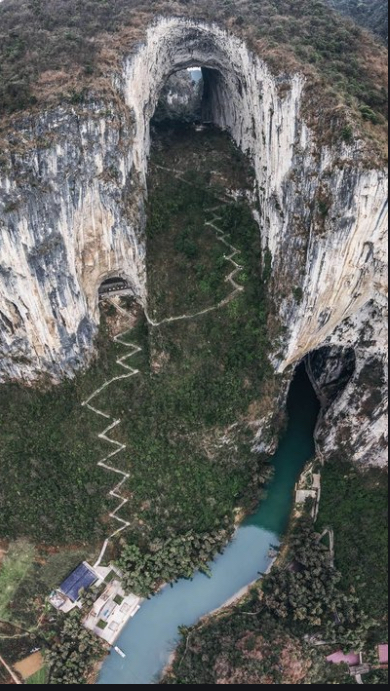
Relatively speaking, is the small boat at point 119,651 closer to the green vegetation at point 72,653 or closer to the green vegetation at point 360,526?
the green vegetation at point 72,653

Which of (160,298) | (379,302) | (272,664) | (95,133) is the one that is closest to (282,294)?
(379,302)

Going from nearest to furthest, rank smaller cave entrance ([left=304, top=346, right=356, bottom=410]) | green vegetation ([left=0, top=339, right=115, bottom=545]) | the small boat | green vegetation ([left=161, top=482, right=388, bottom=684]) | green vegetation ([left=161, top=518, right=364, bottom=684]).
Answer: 1. green vegetation ([left=161, top=518, right=364, bottom=684])
2. green vegetation ([left=161, top=482, right=388, bottom=684])
3. the small boat
4. green vegetation ([left=0, top=339, right=115, bottom=545])
5. smaller cave entrance ([left=304, top=346, right=356, bottom=410])

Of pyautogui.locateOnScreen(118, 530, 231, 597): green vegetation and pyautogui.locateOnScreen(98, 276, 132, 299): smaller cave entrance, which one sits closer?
pyautogui.locateOnScreen(118, 530, 231, 597): green vegetation

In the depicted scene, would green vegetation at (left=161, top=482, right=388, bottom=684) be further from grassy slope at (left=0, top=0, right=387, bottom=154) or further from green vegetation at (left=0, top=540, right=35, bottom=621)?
grassy slope at (left=0, top=0, right=387, bottom=154)

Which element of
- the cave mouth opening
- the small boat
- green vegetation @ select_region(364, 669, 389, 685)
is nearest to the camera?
green vegetation @ select_region(364, 669, 389, 685)

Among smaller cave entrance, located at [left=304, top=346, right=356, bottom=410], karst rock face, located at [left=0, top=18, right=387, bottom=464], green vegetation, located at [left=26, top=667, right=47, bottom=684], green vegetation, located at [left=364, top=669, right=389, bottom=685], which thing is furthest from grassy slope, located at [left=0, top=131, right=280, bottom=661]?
green vegetation, located at [left=364, top=669, right=389, bottom=685]

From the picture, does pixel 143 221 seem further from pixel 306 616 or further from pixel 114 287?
pixel 306 616

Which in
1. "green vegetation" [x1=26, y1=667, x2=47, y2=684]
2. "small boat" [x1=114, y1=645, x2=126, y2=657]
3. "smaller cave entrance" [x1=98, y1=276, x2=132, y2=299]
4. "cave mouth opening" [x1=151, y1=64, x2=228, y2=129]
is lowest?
"green vegetation" [x1=26, y1=667, x2=47, y2=684]

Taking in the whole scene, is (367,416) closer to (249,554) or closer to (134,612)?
(249,554)
